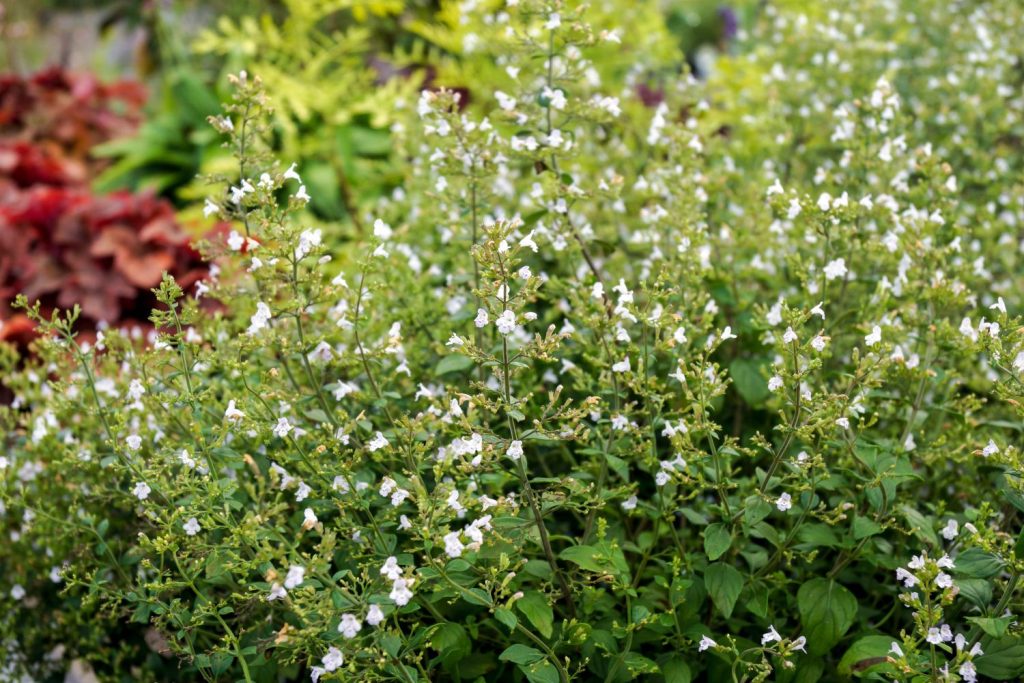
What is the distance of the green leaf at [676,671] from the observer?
173 cm

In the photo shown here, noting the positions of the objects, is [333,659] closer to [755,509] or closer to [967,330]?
[755,509]

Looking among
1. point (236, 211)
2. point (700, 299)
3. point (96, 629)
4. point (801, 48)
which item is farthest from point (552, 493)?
point (801, 48)

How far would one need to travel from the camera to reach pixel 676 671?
5.76ft

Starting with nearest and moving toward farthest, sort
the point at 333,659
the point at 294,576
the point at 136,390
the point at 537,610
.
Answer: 1. the point at 294,576
2. the point at 333,659
3. the point at 537,610
4. the point at 136,390

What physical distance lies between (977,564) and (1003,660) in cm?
17

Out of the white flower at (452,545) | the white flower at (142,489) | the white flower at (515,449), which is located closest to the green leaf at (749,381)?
the white flower at (515,449)

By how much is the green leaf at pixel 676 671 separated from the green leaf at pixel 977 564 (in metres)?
0.50

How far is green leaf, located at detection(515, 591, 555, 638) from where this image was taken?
1.59 metres

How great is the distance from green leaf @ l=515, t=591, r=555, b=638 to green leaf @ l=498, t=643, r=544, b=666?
39 mm

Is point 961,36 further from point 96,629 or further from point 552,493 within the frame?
point 96,629

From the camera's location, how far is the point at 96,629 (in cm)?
209

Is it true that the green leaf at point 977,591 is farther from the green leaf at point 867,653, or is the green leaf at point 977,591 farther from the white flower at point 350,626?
the white flower at point 350,626

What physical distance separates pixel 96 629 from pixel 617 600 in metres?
1.12

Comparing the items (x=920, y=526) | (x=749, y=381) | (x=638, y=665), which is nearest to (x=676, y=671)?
(x=638, y=665)
